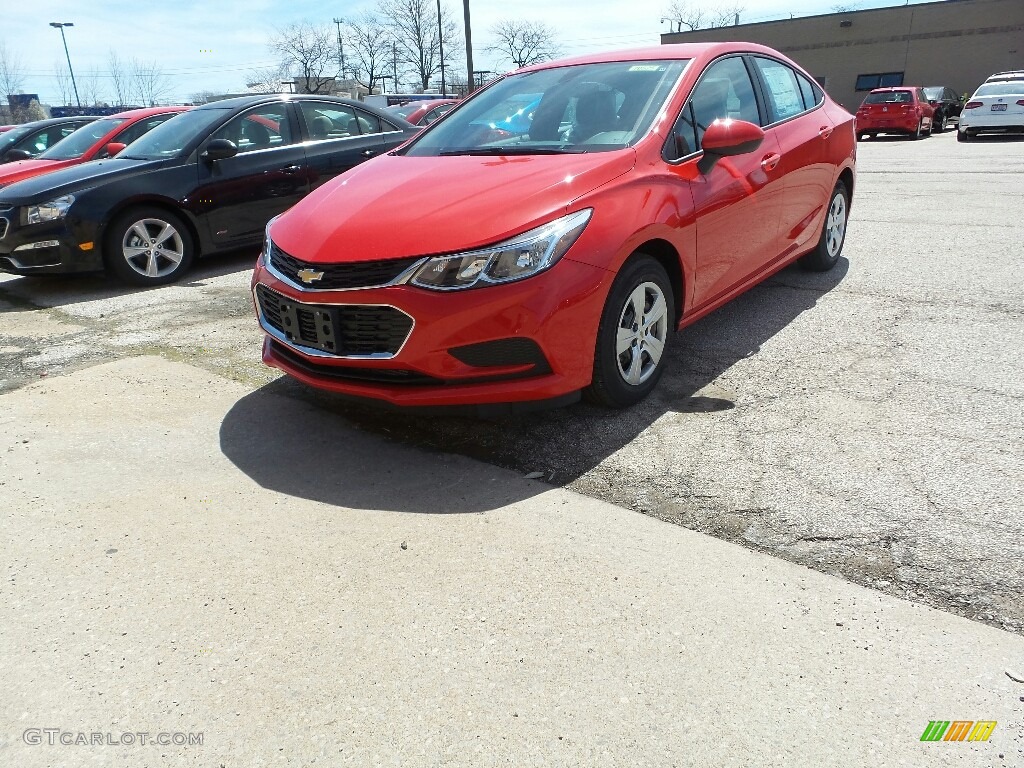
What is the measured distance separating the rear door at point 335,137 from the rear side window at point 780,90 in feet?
13.8

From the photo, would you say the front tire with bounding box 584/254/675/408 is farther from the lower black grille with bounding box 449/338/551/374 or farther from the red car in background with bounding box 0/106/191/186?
the red car in background with bounding box 0/106/191/186

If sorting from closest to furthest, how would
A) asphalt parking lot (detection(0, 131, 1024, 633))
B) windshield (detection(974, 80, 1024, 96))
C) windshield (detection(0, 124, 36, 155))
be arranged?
asphalt parking lot (detection(0, 131, 1024, 633)) → windshield (detection(0, 124, 36, 155)) → windshield (detection(974, 80, 1024, 96))

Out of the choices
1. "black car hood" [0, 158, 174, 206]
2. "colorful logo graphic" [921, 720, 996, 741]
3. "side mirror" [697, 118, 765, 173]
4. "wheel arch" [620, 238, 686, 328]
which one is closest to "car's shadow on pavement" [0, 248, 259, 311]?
"black car hood" [0, 158, 174, 206]

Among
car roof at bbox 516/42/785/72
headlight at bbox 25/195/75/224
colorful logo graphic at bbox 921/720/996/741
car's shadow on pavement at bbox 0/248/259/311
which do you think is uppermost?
car roof at bbox 516/42/785/72

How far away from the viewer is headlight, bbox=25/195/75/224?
20.0ft

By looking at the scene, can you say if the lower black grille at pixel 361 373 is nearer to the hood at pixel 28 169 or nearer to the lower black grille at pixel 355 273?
the lower black grille at pixel 355 273

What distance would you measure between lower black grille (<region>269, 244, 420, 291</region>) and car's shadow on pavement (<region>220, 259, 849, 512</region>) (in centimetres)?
59

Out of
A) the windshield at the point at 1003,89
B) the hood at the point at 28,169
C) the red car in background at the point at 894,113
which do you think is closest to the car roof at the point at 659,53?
the hood at the point at 28,169

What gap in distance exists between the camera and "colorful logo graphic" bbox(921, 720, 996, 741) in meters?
1.74

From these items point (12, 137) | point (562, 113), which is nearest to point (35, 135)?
point (12, 137)

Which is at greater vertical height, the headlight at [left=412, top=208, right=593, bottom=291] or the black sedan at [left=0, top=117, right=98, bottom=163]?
the black sedan at [left=0, top=117, right=98, bottom=163]

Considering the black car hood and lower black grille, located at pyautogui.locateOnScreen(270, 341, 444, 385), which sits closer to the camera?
lower black grille, located at pyautogui.locateOnScreen(270, 341, 444, 385)

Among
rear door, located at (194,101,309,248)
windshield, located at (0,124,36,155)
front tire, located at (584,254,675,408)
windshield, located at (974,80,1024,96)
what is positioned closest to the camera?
front tire, located at (584,254,675,408)

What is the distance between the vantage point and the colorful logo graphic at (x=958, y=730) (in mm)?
1735
